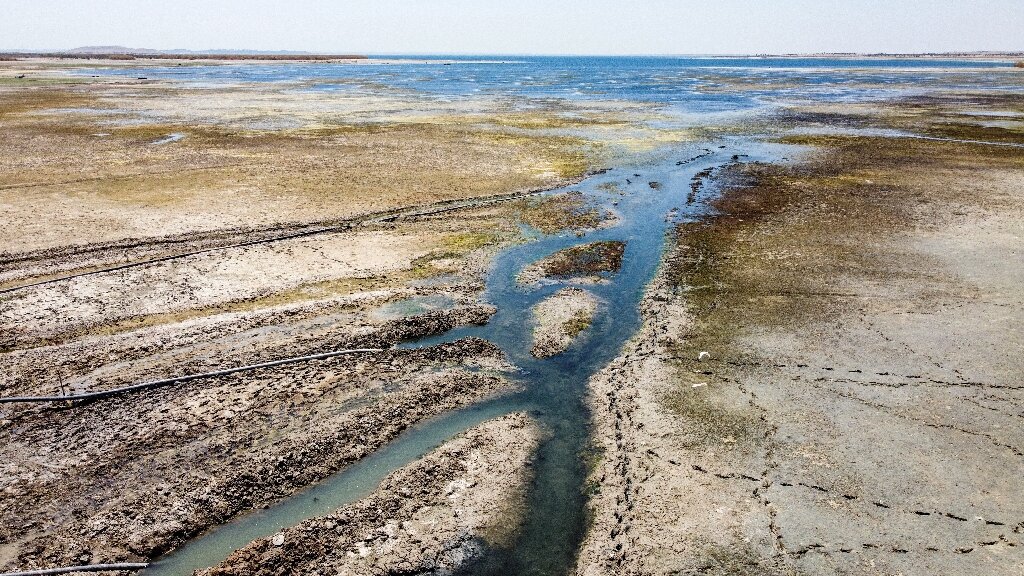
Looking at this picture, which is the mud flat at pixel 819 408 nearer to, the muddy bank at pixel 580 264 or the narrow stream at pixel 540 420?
the narrow stream at pixel 540 420

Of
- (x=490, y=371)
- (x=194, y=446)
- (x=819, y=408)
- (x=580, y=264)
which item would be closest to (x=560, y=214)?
(x=580, y=264)

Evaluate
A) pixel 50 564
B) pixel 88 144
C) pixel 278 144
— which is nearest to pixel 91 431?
pixel 50 564

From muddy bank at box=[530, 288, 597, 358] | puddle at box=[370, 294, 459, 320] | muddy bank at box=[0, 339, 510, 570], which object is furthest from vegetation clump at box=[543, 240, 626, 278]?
muddy bank at box=[0, 339, 510, 570]

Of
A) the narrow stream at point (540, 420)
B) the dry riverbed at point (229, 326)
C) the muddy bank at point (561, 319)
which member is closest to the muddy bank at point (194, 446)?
the dry riverbed at point (229, 326)

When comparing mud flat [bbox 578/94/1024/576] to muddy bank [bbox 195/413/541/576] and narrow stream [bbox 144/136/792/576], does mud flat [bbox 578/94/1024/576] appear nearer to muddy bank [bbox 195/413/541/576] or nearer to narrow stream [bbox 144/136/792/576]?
narrow stream [bbox 144/136/792/576]

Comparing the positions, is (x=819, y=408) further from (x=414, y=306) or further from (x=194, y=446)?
(x=194, y=446)

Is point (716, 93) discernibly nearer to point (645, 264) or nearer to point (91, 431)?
point (645, 264)

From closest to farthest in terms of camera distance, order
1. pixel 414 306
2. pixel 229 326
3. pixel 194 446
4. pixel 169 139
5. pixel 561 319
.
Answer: pixel 194 446 < pixel 229 326 < pixel 561 319 < pixel 414 306 < pixel 169 139
